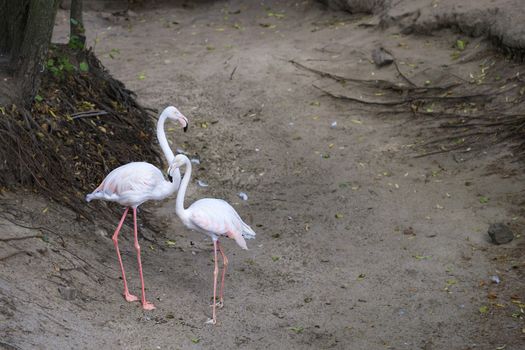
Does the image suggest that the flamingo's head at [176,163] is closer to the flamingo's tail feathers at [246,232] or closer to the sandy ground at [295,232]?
the flamingo's tail feathers at [246,232]

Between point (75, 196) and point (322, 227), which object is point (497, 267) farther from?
point (75, 196)

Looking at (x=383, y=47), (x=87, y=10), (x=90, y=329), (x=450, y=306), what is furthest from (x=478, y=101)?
(x=87, y=10)

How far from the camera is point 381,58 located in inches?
444

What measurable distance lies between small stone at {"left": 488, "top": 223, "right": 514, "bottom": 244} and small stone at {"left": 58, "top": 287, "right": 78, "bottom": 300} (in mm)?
3849

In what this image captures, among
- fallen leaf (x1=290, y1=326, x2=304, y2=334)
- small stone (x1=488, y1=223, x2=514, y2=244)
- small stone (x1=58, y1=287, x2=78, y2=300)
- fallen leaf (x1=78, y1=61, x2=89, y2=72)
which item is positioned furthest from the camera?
fallen leaf (x1=78, y1=61, x2=89, y2=72)

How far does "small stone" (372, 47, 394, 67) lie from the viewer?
1123 cm

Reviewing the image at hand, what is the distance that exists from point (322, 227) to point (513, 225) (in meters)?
1.84

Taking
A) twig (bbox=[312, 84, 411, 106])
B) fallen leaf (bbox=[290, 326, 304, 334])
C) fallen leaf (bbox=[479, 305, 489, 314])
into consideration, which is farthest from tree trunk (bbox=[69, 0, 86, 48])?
fallen leaf (bbox=[479, 305, 489, 314])

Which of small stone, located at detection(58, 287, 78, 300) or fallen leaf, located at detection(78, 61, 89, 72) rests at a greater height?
fallen leaf, located at detection(78, 61, 89, 72)

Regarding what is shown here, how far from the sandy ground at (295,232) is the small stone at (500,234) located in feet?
0.24

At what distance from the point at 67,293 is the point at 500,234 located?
396 centimetres

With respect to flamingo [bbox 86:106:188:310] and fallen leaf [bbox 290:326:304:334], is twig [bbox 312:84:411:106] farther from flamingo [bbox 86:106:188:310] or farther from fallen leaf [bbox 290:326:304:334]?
fallen leaf [bbox 290:326:304:334]

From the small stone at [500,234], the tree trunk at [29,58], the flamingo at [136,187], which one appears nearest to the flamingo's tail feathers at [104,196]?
the flamingo at [136,187]

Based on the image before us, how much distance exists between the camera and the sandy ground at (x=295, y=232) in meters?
6.37
